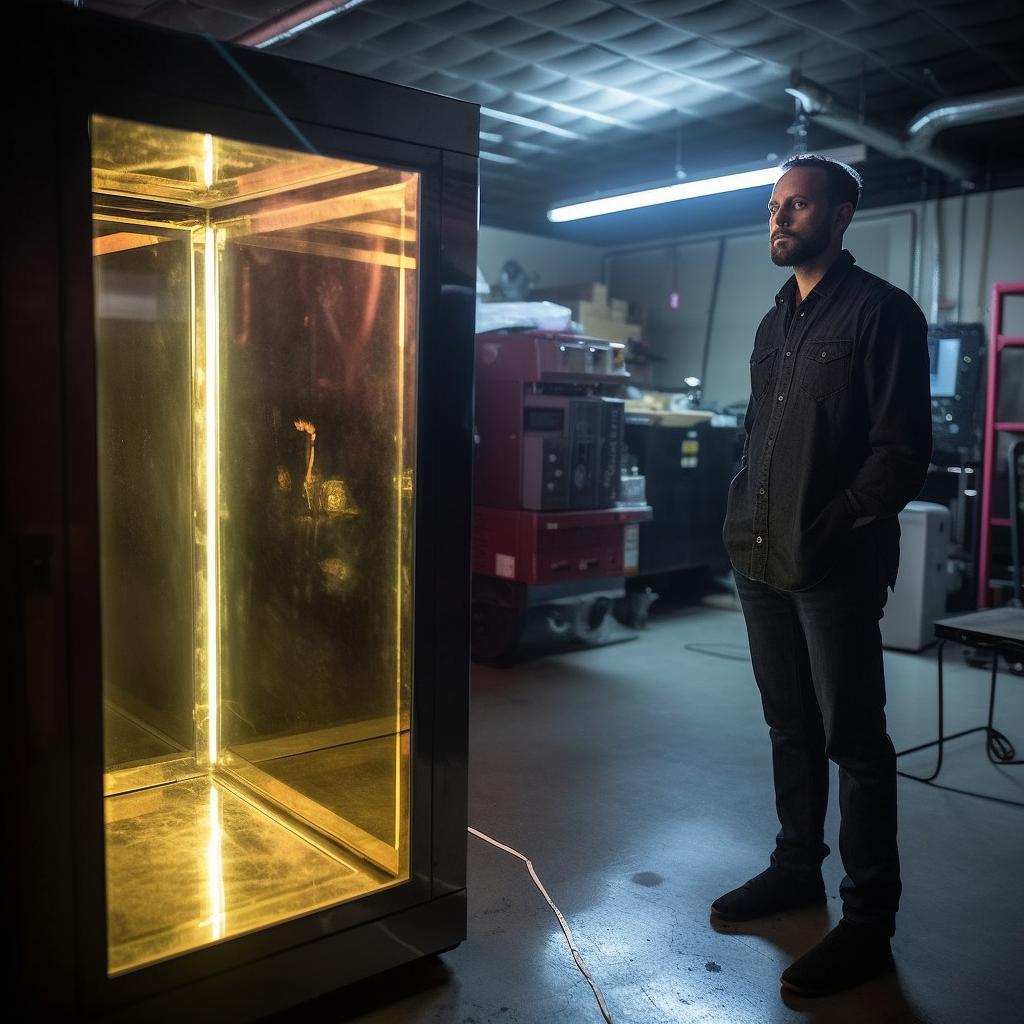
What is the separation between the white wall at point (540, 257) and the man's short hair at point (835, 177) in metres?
6.80

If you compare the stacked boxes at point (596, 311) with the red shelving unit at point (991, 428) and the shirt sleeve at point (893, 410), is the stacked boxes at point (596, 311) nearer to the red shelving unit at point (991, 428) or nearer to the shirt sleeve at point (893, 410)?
the red shelving unit at point (991, 428)

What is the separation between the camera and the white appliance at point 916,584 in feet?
18.5

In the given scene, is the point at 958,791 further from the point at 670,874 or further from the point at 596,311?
the point at 596,311

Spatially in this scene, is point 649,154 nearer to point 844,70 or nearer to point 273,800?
point 844,70

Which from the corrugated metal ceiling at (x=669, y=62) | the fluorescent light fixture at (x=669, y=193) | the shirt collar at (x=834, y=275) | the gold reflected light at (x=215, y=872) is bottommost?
the gold reflected light at (x=215, y=872)

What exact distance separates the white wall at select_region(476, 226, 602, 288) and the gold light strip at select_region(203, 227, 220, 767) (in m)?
6.49

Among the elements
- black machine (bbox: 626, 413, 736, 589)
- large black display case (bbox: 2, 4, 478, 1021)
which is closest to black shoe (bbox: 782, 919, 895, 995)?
large black display case (bbox: 2, 4, 478, 1021)

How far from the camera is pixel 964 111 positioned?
5840 mm

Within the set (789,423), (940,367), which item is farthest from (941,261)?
(789,423)

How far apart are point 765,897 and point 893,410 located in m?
1.21

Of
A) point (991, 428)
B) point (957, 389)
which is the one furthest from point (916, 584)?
point (957, 389)

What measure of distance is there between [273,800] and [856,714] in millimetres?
1428

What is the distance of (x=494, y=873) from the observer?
106 inches

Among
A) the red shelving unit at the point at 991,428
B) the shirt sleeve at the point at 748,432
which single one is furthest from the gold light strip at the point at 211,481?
the red shelving unit at the point at 991,428
